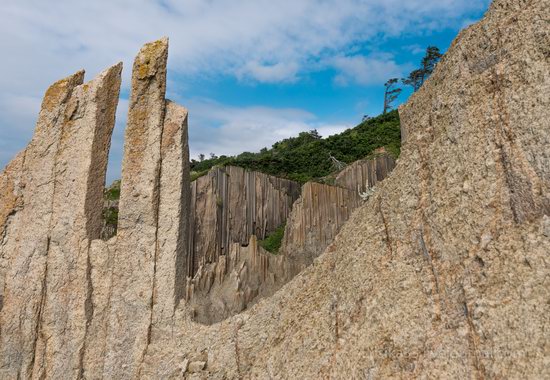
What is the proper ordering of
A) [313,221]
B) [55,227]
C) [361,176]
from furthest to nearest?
1. [361,176]
2. [313,221]
3. [55,227]

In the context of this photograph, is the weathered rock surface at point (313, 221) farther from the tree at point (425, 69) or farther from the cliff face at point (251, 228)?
the tree at point (425, 69)

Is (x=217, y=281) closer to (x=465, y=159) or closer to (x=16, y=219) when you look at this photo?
(x=16, y=219)

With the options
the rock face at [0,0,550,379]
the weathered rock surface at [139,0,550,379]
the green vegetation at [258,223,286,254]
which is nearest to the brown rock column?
the rock face at [0,0,550,379]

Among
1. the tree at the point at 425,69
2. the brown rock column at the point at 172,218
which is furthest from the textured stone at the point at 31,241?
the tree at the point at 425,69

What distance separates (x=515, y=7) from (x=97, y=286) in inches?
311

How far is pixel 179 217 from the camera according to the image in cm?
833

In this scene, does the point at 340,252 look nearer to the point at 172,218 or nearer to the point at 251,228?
the point at 172,218

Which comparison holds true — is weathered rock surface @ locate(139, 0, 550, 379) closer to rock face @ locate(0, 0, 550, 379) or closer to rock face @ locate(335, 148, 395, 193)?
rock face @ locate(0, 0, 550, 379)

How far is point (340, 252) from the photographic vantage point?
6879mm

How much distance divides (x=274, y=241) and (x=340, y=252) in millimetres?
7425

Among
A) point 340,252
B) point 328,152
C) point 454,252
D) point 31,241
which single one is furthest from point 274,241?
point 328,152

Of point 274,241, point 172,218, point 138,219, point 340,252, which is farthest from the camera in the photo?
point 274,241

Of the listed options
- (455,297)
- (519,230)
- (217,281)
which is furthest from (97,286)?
(519,230)

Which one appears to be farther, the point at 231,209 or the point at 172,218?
the point at 231,209
